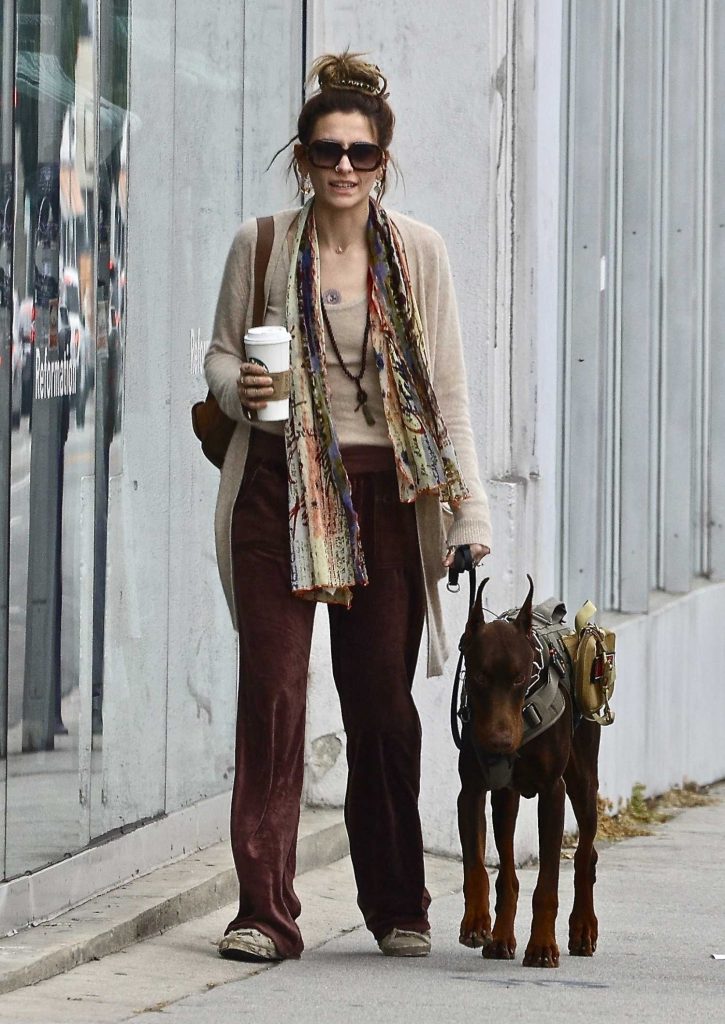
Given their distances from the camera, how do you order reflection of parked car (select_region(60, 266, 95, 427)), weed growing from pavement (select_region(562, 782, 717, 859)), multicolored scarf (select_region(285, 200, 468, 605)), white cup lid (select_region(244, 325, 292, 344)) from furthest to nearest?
1. weed growing from pavement (select_region(562, 782, 717, 859))
2. reflection of parked car (select_region(60, 266, 95, 427))
3. multicolored scarf (select_region(285, 200, 468, 605))
4. white cup lid (select_region(244, 325, 292, 344))

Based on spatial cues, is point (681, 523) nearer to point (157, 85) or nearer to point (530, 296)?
point (530, 296)

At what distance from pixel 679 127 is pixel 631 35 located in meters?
0.96

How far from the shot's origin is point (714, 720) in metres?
11.1

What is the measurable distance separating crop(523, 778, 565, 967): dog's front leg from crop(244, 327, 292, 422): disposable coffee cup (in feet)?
3.93

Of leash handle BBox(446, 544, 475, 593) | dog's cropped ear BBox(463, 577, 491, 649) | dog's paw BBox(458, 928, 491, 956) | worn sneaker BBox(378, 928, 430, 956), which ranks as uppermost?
leash handle BBox(446, 544, 475, 593)

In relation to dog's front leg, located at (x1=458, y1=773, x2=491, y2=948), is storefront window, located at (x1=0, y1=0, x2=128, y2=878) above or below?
above

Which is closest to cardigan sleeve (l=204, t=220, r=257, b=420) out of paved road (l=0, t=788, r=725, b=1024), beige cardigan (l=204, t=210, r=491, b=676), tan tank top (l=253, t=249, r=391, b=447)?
beige cardigan (l=204, t=210, r=491, b=676)

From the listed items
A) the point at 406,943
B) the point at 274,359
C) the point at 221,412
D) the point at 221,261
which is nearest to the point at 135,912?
the point at 406,943

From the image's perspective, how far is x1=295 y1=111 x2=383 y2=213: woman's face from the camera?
5.42 meters

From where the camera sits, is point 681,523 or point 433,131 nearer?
point 433,131

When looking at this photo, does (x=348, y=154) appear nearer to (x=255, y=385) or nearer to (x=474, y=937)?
(x=255, y=385)

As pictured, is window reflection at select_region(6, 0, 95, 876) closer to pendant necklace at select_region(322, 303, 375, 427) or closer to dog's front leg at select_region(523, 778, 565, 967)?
pendant necklace at select_region(322, 303, 375, 427)

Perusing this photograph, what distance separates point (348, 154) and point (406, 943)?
6.58ft

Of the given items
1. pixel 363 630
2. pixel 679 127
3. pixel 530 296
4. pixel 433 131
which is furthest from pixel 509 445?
pixel 679 127
